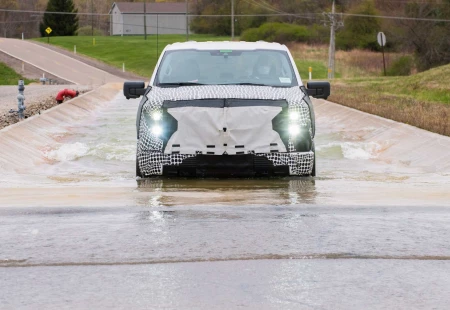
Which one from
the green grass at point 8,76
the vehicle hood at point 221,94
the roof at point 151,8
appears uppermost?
the roof at point 151,8

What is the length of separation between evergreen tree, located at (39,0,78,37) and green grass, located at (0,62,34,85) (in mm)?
58564

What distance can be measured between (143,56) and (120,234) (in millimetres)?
110905

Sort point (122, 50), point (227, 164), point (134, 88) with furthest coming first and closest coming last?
point (122, 50)
point (134, 88)
point (227, 164)

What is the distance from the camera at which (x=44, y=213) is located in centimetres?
870

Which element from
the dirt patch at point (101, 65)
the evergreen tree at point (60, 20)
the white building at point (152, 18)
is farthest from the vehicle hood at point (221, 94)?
the white building at point (152, 18)

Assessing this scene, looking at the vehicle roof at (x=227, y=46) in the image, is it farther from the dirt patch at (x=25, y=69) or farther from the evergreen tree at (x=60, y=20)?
the evergreen tree at (x=60, y=20)

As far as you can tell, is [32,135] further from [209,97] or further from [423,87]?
[423,87]

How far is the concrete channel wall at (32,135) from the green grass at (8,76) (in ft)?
181

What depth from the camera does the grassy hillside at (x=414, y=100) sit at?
2186 centimetres

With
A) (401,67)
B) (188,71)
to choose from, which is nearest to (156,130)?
(188,71)

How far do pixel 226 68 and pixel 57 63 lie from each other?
293 ft

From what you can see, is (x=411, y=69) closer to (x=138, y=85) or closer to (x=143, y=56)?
(x=143, y=56)

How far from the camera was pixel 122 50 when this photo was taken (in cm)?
12656

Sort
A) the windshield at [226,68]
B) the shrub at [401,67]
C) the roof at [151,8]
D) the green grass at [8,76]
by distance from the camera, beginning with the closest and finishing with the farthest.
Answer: the windshield at [226,68] → the shrub at [401,67] → the green grass at [8,76] → the roof at [151,8]
